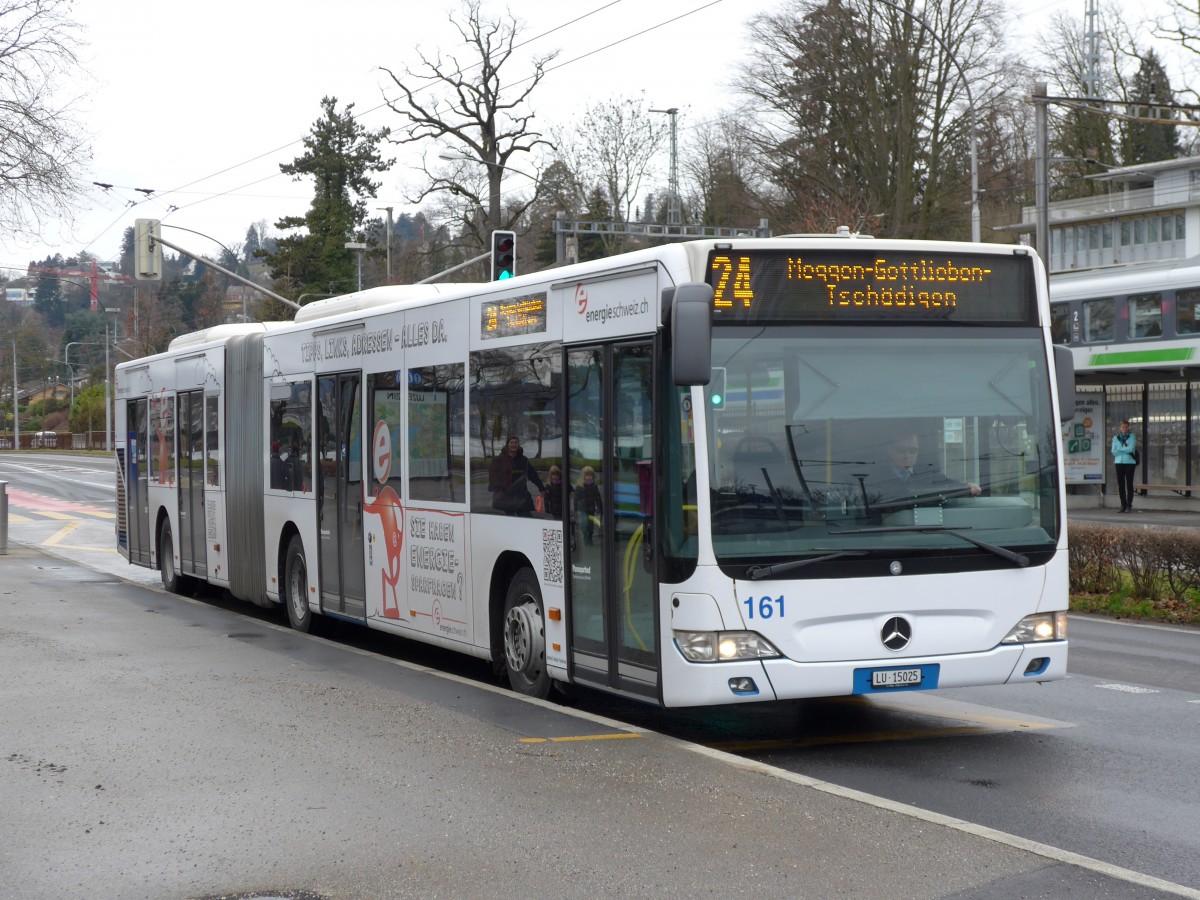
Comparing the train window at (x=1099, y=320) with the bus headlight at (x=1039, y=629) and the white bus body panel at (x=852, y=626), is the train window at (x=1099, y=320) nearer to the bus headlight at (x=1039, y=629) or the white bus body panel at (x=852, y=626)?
the bus headlight at (x=1039, y=629)

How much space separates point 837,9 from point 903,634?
127 feet

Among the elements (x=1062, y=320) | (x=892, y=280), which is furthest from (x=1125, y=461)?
(x=892, y=280)

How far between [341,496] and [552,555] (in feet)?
14.6

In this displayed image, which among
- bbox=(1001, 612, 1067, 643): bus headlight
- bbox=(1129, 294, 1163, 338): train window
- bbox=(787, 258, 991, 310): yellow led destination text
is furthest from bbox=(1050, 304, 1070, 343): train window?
bbox=(1001, 612, 1067, 643): bus headlight

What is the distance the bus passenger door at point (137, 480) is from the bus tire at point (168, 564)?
0.56 meters

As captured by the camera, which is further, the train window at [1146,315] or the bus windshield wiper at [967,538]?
the train window at [1146,315]

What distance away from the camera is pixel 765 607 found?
830 cm

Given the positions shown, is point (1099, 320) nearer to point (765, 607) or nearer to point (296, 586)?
point (296, 586)

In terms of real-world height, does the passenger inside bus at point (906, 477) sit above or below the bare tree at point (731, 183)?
below

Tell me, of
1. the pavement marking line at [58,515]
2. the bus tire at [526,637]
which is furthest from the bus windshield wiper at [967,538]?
the pavement marking line at [58,515]

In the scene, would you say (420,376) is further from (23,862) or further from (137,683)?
(23,862)

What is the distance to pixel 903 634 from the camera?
8531 mm

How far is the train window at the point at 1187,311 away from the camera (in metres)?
31.3

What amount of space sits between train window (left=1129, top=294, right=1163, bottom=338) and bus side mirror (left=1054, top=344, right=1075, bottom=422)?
24.7m
